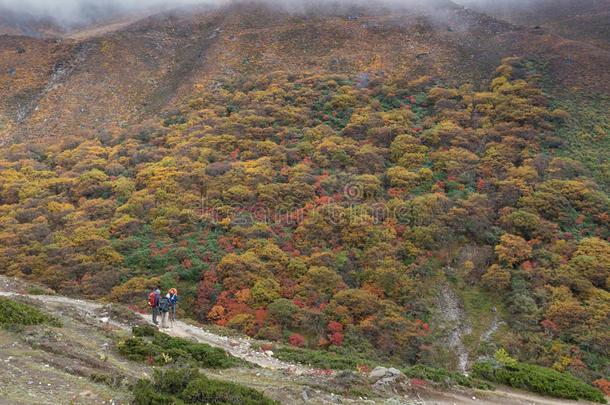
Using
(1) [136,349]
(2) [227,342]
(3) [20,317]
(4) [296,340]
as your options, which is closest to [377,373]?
(2) [227,342]

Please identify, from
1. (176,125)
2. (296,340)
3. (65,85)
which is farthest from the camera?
(65,85)

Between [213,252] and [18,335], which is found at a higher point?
[18,335]

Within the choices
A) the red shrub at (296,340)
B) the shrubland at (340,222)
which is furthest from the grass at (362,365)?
the shrubland at (340,222)

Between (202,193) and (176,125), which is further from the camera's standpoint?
(176,125)

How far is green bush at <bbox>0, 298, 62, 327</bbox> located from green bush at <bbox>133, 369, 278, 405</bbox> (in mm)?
5640

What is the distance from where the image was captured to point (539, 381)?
532 inches

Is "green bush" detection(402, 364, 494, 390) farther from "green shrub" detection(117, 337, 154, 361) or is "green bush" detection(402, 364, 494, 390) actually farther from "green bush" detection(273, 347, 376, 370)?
"green shrub" detection(117, 337, 154, 361)

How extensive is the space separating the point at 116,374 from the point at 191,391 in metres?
2.51

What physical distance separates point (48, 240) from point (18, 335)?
61.5 ft

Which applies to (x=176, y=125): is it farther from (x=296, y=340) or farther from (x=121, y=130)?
(x=296, y=340)

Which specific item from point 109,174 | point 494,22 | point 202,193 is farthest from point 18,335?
point 494,22

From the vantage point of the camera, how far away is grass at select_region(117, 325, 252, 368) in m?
10.9

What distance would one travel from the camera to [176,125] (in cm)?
4294

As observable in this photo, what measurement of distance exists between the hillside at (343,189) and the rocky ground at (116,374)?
2268 mm
